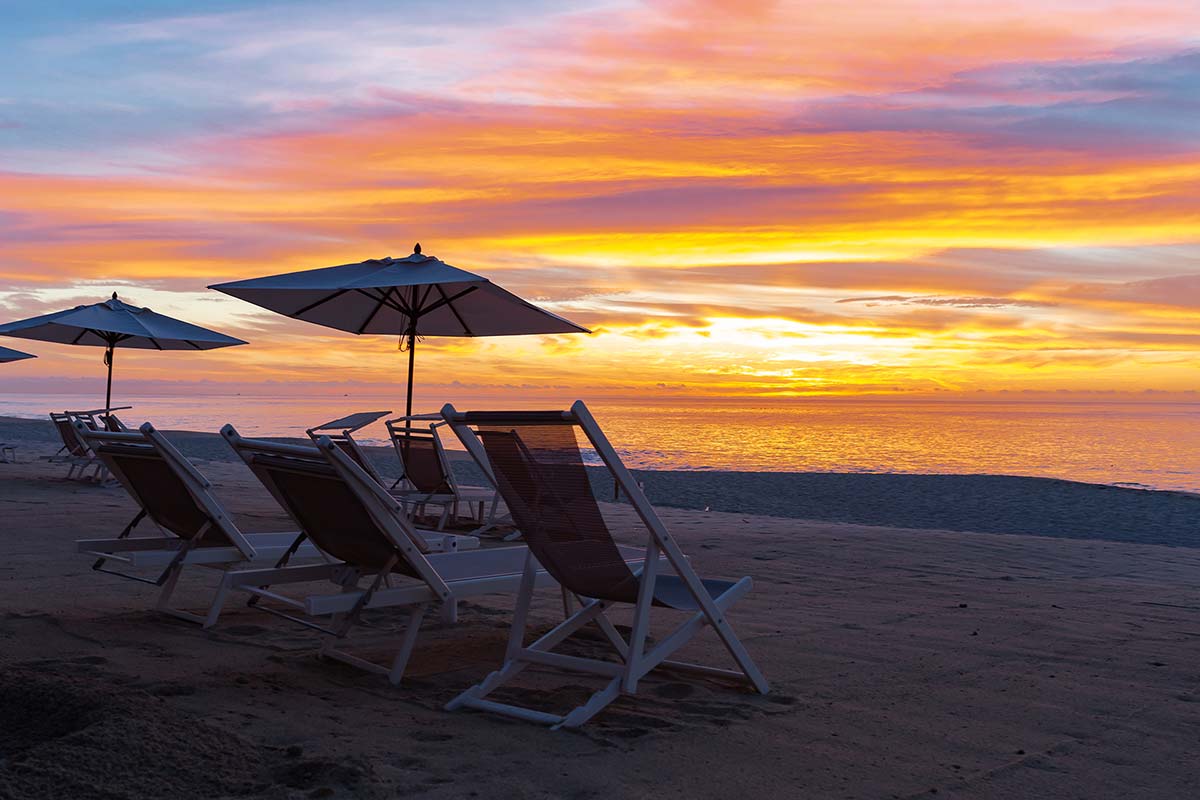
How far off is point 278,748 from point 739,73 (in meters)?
9.67

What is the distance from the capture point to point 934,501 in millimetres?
14906

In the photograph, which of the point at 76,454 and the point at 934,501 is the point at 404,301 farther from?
the point at 934,501

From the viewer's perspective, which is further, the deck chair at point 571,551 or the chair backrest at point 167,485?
the chair backrest at point 167,485

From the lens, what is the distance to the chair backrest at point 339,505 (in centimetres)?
384

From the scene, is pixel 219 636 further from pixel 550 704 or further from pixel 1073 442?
pixel 1073 442

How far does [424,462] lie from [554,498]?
20.8 feet

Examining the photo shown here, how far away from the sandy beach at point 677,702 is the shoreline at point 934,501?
5052mm

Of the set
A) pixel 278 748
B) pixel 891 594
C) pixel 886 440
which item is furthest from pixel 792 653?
pixel 886 440

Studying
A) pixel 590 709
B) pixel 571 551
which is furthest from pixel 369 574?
pixel 590 709

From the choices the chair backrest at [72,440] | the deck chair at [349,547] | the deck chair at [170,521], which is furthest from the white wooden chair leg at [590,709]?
the chair backrest at [72,440]

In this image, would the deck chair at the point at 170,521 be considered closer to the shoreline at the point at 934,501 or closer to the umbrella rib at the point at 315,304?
the umbrella rib at the point at 315,304

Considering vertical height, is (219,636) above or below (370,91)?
below

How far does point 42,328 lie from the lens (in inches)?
530

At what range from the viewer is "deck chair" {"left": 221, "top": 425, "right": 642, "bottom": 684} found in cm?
385
